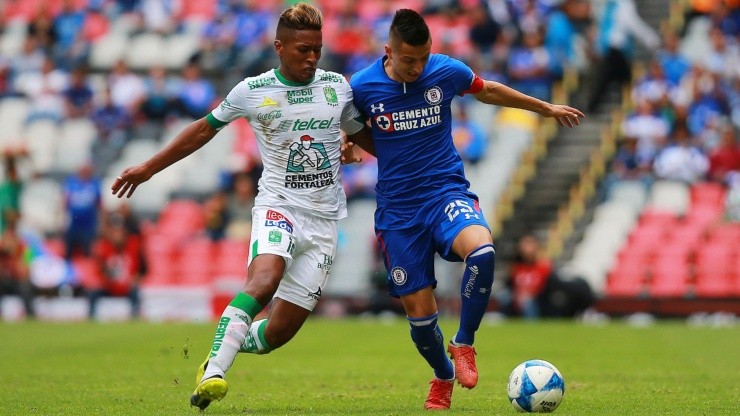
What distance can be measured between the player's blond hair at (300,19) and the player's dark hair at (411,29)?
0.58 m

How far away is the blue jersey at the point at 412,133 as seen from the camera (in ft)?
32.6

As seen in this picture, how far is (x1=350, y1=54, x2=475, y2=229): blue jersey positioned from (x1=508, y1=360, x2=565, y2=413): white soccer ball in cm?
146

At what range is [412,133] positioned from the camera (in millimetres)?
9945

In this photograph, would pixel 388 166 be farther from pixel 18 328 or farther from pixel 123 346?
pixel 18 328

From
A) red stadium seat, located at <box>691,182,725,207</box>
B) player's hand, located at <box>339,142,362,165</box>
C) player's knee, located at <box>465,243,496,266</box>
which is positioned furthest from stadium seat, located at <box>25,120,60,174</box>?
player's knee, located at <box>465,243,496,266</box>

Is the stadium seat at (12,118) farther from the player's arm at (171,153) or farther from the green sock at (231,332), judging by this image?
the green sock at (231,332)

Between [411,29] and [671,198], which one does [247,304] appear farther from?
[671,198]

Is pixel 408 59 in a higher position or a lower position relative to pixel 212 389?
higher

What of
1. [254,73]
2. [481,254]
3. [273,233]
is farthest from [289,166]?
[254,73]

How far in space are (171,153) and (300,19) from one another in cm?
137

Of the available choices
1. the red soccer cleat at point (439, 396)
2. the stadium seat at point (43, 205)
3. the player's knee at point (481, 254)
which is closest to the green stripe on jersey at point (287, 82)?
the player's knee at point (481, 254)

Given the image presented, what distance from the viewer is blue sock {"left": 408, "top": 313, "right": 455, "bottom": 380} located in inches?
388

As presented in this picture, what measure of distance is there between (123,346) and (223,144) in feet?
38.6

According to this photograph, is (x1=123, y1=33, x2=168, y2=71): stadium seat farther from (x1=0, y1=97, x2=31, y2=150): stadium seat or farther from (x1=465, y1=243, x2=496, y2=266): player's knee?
(x1=465, y1=243, x2=496, y2=266): player's knee
